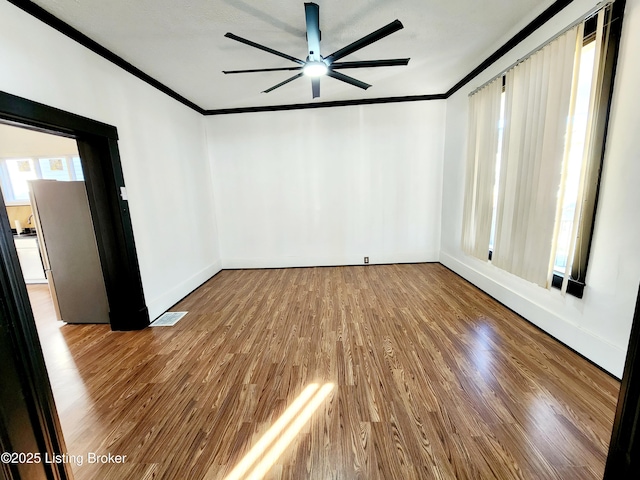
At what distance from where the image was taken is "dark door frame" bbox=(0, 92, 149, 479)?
783 millimetres

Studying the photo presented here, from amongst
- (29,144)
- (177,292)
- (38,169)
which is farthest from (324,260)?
(29,144)

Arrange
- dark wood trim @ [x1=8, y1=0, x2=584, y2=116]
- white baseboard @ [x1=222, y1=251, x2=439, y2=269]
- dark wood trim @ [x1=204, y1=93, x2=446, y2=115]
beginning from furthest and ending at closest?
white baseboard @ [x1=222, y1=251, x2=439, y2=269]
dark wood trim @ [x1=204, y1=93, x2=446, y2=115]
dark wood trim @ [x1=8, y1=0, x2=584, y2=116]

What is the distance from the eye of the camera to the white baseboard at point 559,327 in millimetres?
1823

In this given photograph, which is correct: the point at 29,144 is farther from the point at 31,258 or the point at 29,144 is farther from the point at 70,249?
the point at 70,249

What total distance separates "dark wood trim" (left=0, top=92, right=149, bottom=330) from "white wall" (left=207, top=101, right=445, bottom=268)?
2.10 meters

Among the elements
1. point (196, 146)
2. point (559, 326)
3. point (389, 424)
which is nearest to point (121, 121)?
point (196, 146)

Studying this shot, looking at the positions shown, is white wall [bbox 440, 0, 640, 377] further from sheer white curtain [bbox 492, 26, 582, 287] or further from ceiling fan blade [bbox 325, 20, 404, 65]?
ceiling fan blade [bbox 325, 20, 404, 65]

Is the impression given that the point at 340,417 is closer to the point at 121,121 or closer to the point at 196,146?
the point at 121,121

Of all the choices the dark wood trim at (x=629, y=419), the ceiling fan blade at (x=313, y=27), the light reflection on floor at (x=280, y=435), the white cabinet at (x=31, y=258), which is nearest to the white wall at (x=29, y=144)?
the white cabinet at (x=31, y=258)

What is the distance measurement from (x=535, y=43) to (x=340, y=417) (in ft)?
11.4

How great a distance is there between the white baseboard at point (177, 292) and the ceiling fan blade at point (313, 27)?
3.01 m

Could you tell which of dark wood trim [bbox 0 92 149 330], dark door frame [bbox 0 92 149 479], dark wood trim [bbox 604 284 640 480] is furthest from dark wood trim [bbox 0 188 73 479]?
dark wood trim [bbox 0 92 149 330]

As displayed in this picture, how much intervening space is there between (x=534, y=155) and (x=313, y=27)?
218 centimetres

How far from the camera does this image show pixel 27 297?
85cm
